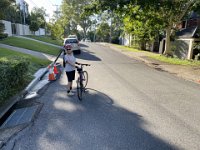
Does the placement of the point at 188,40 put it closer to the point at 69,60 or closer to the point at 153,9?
the point at 153,9

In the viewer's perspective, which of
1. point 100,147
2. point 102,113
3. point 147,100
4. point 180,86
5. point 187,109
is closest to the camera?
point 100,147

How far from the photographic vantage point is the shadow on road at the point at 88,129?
3682mm

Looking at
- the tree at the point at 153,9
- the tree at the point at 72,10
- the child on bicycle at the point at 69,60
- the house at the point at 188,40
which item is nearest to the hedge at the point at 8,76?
the child on bicycle at the point at 69,60

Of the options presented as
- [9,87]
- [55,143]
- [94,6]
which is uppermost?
[94,6]

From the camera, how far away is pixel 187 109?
5.59 metres

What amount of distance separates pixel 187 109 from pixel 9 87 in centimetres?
540

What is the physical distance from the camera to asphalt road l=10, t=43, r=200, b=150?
12.2 ft

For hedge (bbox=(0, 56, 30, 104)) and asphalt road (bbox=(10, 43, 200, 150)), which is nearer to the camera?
asphalt road (bbox=(10, 43, 200, 150))

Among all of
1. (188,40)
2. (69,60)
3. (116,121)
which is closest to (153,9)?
(188,40)

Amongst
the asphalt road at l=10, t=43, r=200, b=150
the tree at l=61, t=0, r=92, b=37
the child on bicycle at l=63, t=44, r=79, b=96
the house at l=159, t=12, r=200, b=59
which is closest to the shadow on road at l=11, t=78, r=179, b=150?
the asphalt road at l=10, t=43, r=200, b=150

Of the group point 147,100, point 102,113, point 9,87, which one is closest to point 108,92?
point 147,100

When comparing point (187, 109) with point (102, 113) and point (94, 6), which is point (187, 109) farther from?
point (94, 6)

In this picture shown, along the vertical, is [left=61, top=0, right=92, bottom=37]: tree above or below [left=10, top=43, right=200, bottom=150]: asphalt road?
above

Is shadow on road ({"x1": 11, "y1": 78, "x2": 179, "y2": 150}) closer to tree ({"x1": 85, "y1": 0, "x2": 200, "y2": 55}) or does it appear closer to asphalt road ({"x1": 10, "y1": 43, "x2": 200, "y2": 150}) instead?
asphalt road ({"x1": 10, "y1": 43, "x2": 200, "y2": 150})
